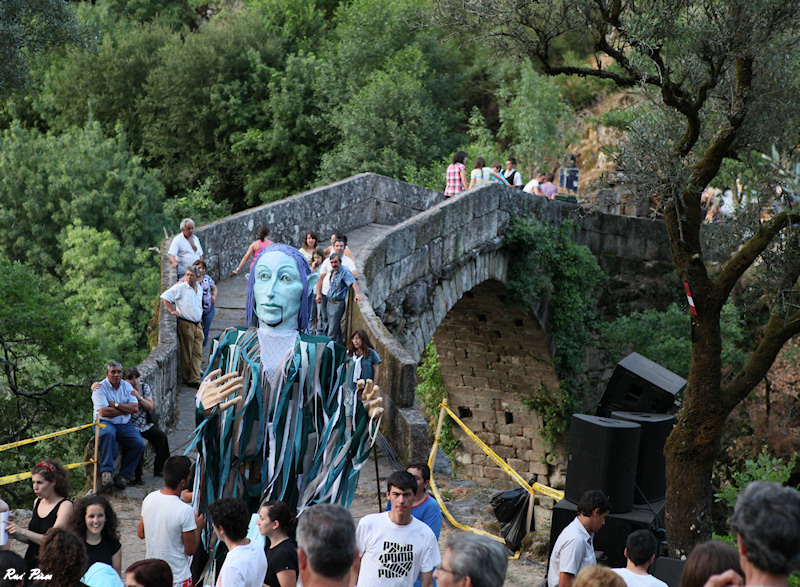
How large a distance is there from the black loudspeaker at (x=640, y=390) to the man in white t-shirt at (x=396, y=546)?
17.1 ft

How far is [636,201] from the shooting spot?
354 inches

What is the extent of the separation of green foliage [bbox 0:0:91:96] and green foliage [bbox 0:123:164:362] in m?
7.86

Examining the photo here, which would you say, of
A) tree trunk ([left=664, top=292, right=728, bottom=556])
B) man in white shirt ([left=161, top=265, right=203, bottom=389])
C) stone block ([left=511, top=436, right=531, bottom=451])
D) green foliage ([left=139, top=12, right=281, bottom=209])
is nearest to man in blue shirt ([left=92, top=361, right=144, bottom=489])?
man in white shirt ([left=161, top=265, right=203, bottom=389])

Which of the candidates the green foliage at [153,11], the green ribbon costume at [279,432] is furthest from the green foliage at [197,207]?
the green ribbon costume at [279,432]

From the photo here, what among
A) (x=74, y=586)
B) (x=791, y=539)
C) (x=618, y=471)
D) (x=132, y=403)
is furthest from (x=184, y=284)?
(x=791, y=539)

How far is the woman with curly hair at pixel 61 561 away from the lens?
3.54 metres

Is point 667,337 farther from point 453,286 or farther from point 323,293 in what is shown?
point 323,293

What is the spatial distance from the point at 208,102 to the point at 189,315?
54.5 ft

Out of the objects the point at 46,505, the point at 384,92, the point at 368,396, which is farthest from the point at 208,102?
the point at 46,505

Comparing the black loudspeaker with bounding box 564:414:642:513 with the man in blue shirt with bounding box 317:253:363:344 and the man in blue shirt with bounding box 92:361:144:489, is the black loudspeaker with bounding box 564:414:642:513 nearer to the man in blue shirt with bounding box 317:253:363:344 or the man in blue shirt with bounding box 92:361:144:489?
the man in blue shirt with bounding box 317:253:363:344

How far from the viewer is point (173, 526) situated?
15.4 ft

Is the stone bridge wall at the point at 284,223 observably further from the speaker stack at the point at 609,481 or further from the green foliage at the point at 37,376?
the speaker stack at the point at 609,481

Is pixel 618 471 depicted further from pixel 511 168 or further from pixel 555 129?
pixel 555 129

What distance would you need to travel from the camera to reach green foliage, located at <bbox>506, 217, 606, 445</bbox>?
1495 cm
